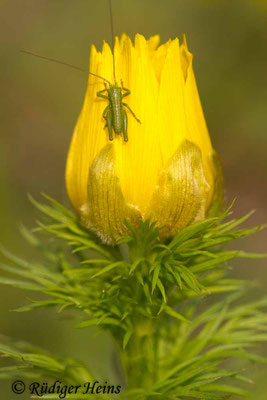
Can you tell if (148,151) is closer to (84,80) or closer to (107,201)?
(107,201)

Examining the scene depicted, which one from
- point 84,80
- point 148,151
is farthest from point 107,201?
point 84,80

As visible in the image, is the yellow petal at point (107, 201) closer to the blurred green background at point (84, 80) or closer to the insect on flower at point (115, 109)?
the insect on flower at point (115, 109)

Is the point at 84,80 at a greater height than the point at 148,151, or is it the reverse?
the point at 84,80

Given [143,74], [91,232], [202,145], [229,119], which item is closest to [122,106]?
[143,74]

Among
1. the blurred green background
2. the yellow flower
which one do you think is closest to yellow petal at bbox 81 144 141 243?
the yellow flower

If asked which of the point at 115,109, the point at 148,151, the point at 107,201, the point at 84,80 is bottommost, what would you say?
the point at 107,201

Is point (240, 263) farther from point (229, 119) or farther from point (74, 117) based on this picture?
point (74, 117)

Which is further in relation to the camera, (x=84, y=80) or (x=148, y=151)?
(x=84, y=80)

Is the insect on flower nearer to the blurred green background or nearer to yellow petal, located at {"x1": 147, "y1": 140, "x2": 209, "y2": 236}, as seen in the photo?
yellow petal, located at {"x1": 147, "y1": 140, "x2": 209, "y2": 236}

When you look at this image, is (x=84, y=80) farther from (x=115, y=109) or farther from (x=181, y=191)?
(x=181, y=191)
